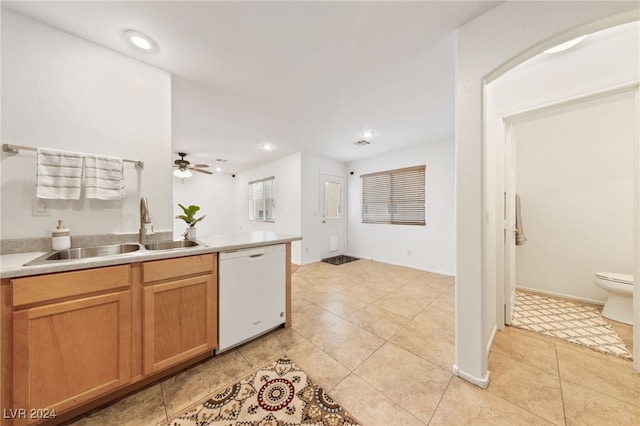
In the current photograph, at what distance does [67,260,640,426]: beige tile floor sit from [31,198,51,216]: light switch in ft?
4.45

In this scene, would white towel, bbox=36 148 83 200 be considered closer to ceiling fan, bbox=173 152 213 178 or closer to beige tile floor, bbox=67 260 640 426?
beige tile floor, bbox=67 260 640 426

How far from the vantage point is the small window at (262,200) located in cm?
548


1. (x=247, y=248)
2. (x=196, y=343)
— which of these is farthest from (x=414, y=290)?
(x=196, y=343)

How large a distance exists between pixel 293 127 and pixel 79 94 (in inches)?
89.0

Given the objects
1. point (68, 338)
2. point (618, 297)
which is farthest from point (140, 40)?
point (618, 297)

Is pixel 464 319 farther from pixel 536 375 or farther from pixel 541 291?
pixel 541 291

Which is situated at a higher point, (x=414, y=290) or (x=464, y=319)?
(x=464, y=319)

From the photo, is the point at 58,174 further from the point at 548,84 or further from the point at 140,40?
the point at 548,84

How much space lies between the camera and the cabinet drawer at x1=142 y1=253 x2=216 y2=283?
1.35 metres

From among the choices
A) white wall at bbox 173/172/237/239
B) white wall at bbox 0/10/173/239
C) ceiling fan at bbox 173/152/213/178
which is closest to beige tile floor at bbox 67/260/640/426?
white wall at bbox 0/10/173/239

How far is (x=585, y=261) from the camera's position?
2.64 m

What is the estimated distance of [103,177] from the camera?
1.60m

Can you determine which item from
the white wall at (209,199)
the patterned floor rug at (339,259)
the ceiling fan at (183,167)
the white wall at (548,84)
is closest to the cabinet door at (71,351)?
the white wall at (548,84)

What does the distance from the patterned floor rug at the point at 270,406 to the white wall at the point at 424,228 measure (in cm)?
350
